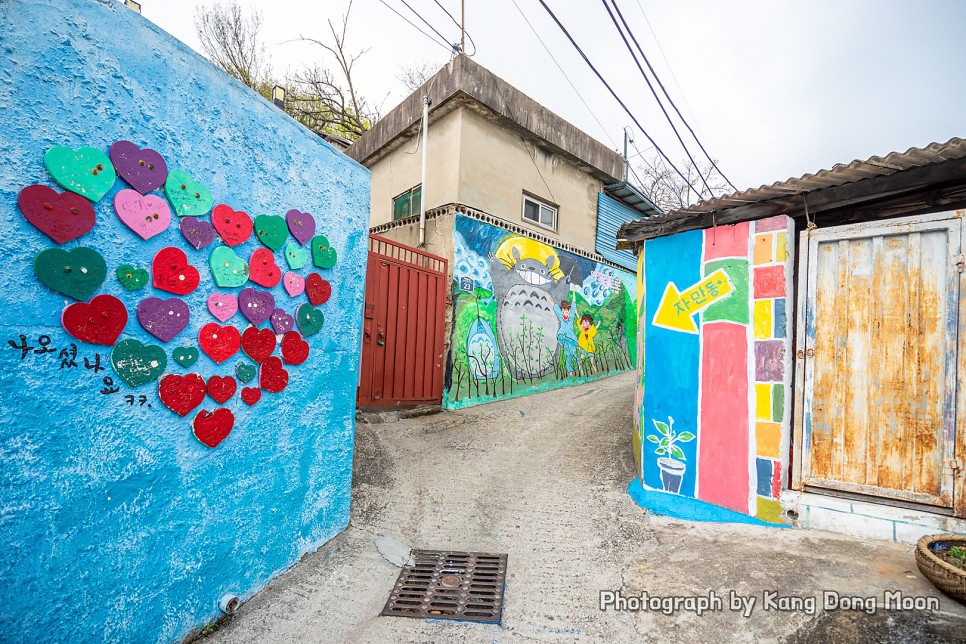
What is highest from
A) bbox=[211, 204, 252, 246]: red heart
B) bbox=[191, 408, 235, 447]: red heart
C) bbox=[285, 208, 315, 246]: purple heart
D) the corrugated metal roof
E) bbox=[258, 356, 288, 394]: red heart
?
the corrugated metal roof

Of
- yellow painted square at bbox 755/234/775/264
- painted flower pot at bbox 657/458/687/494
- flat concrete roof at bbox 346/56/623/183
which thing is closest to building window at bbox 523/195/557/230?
flat concrete roof at bbox 346/56/623/183

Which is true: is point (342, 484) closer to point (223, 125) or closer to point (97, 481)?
point (97, 481)

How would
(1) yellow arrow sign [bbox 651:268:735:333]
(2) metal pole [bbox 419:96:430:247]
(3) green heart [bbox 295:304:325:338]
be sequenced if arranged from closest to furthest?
(3) green heart [bbox 295:304:325:338], (1) yellow arrow sign [bbox 651:268:735:333], (2) metal pole [bbox 419:96:430:247]

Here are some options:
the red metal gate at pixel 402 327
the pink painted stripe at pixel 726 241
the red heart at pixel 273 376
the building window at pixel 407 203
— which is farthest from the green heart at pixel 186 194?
the building window at pixel 407 203

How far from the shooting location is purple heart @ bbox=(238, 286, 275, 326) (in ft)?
8.66

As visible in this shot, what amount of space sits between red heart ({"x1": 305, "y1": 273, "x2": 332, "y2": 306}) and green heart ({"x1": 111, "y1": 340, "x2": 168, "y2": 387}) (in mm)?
1006

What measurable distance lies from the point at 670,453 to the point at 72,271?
14.4 feet

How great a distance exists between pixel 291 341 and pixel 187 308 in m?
0.70

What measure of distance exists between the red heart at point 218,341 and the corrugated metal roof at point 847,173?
3.79 meters

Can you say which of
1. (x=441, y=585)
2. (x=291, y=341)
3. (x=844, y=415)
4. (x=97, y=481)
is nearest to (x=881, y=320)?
(x=844, y=415)

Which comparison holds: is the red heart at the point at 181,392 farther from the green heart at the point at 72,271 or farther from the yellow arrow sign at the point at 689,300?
the yellow arrow sign at the point at 689,300

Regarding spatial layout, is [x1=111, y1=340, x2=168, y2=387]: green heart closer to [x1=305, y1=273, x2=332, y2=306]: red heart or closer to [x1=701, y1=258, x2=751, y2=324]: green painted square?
[x1=305, y1=273, x2=332, y2=306]: red heart

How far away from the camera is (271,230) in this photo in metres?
2.79

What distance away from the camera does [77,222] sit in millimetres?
1896
